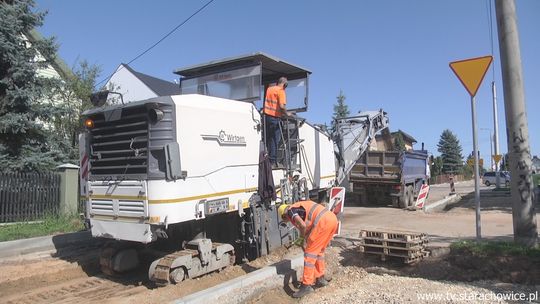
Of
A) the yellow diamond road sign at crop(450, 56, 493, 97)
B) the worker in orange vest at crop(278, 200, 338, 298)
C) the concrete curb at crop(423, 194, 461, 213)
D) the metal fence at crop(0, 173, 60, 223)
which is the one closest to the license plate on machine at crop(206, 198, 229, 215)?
the worker in orange vest at crop(278, 200, 338, 298)

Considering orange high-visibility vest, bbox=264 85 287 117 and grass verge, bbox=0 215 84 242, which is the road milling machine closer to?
orange high-visibility vest, bbox=264 85 287 117

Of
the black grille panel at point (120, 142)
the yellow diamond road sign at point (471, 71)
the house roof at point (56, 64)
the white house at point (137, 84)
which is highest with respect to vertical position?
the white house at point (137, 84)

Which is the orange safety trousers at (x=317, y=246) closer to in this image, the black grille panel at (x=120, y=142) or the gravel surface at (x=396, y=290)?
the gravel surface at (x=396, y=290)

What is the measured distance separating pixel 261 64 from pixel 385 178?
11.5 meters

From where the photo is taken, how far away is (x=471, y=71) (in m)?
7.05

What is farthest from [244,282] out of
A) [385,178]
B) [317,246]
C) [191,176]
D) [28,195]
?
[385,178]

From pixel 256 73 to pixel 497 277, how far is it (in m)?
4.82

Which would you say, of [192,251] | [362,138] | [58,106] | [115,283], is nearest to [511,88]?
[192,251]

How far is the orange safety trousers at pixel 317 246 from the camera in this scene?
20.0ft

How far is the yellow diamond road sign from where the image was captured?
692cm

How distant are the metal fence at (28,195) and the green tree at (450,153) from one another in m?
78.2

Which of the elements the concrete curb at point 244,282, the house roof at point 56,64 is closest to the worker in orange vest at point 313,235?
the concrete curb at point 244,282

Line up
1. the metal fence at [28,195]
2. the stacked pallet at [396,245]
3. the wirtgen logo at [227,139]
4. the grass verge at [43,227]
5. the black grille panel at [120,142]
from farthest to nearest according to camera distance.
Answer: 1. the metal fence at [28,195]
2. the grass verge at [43,227]
3. the stacked pallet at [396,245]
4. the wirtgen logo at [227,139]
5. the black grille panel at [120,142]

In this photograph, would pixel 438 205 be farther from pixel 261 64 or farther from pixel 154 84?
pixel 154 84
